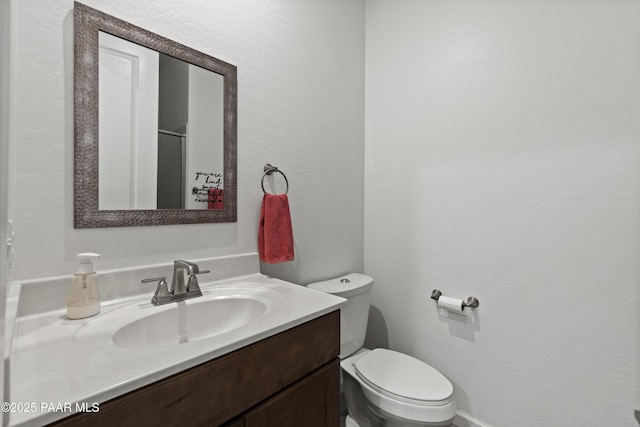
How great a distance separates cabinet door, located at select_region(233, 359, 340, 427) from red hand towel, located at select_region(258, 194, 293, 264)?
1.64 ft

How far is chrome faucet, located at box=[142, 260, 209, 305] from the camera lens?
0.89m

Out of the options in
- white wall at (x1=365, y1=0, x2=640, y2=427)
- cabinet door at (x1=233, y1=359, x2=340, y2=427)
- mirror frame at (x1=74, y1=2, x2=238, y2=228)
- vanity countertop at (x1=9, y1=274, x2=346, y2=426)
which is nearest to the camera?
vanity countertop at (x1=9, y1=274, x2=346, y2=426)

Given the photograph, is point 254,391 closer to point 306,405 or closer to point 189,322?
point 306,405

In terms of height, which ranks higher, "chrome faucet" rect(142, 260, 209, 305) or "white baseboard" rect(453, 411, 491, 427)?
"chrome faucet" rect(142, 260, 209, 305)

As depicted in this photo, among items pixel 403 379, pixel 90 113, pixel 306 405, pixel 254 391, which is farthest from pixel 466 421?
pixel 90 113

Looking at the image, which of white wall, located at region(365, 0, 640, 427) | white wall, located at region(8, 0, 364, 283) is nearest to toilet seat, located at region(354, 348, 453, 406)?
white wall, located at region(365, 0, 640, 427)

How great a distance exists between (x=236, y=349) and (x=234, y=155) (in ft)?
2.59

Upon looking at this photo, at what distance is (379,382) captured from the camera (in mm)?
1214

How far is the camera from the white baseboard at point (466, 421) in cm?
138

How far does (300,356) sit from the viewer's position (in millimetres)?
788

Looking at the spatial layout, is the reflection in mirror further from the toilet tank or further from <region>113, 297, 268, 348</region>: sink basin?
the toilet tank

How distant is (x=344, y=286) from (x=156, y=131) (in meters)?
1.06

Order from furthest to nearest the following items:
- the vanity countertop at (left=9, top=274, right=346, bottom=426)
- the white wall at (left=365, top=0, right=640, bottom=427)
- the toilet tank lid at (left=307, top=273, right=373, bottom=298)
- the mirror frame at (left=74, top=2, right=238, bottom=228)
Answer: the toilet tank lid at (left=307, top=273, right=373, bottom=298)
the white wall at (left=365, top=0, right=640, bottom=427)
the mirror frame at (left=74, top=2, right=238, bottom=228)
the vanity countertop at (left=9, top=274, right=346, bottom=426)

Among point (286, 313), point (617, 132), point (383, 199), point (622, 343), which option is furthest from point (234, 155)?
point (622, 343)
